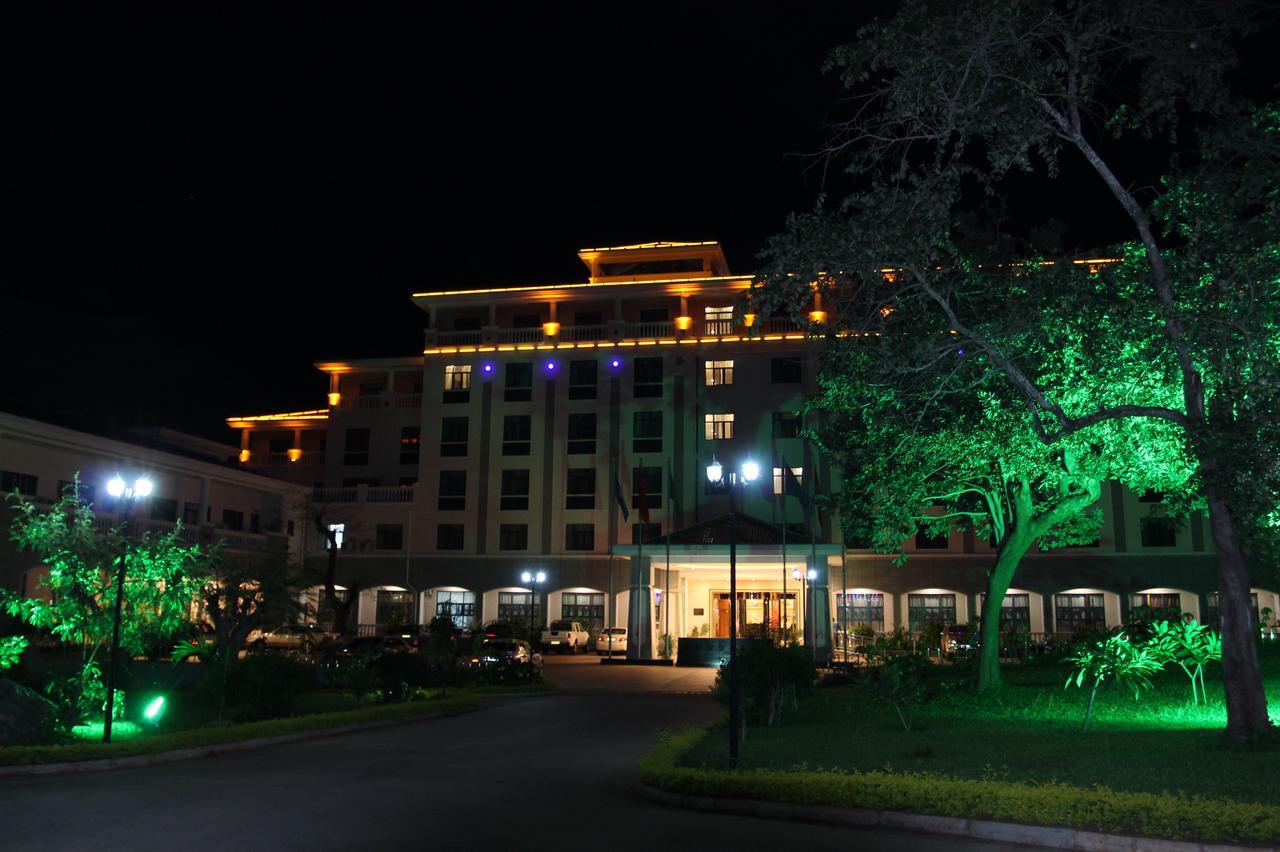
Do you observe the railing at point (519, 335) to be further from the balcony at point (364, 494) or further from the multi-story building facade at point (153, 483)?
the multi-story building facade at point (153, 483)

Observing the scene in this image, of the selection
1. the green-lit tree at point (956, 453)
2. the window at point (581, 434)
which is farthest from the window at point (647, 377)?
the green-lit tree at point (956, 453)

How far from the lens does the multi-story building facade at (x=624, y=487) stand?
48000 mm

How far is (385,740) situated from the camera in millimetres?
18344

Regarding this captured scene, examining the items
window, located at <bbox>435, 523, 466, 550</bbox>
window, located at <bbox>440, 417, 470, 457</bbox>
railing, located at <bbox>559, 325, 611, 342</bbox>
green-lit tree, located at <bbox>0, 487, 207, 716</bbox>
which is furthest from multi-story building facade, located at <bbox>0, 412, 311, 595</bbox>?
railing, located at <bbox>559, 325, 611, 342</bbox>

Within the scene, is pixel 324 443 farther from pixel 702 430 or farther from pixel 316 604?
pixel 702 430

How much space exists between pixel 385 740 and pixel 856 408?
457 inches

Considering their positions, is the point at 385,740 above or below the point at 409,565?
below

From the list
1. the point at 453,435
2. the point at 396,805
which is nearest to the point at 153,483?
the point at 453,435

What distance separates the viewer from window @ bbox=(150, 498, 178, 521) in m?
42.3

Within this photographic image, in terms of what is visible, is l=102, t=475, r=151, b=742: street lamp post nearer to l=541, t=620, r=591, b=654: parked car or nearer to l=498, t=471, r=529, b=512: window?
l=541, t=620, r=591, b=654: parked car

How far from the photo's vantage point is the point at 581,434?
52.7 m

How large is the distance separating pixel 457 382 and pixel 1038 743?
42.8m

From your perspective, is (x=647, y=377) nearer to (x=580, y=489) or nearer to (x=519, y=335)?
(x=580, y=489)

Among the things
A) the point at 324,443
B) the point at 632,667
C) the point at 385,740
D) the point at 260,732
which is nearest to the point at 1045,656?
the point at 632,667
